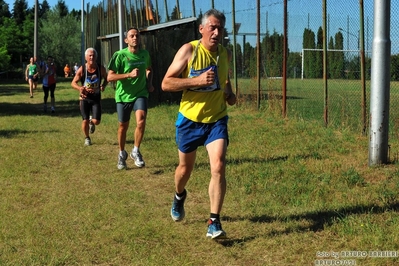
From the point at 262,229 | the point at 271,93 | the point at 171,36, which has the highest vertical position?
the point at 171,36

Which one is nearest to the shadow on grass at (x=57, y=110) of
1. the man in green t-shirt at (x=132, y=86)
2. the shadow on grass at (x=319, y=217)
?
the man in green t-shirt at (x=132, y=86)

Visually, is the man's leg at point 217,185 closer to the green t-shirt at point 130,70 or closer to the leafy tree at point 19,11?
the green t-shirt at point 130,70

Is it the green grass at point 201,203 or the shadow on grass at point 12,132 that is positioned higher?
the shadow on grass at point 12,132

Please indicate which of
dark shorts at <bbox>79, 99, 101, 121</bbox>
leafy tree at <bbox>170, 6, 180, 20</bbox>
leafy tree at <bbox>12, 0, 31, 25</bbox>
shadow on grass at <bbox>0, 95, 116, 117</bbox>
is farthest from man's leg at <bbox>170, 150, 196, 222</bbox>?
leafy tree at <bbox>12, 0, 31, 25</bbox>

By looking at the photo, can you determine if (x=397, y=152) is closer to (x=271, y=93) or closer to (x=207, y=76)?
(x=207, y=76)

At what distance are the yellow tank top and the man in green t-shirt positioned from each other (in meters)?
3.36

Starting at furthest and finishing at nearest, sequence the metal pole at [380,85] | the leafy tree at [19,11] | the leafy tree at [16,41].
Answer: the leafy tree at [19,11]
the leafy tree at [16,41]
the metal pole at [380,85]

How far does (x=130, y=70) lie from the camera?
902 centimetres

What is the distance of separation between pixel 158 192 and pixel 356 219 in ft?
9.08

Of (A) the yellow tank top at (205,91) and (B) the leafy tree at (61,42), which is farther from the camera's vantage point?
(B) the leafy tree at (61,42)

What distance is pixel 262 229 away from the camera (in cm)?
572

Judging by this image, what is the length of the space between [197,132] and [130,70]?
12.1 feet

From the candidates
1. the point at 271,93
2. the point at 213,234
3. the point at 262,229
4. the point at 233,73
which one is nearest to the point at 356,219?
the point at 262,229

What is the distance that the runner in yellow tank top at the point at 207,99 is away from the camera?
538cm
